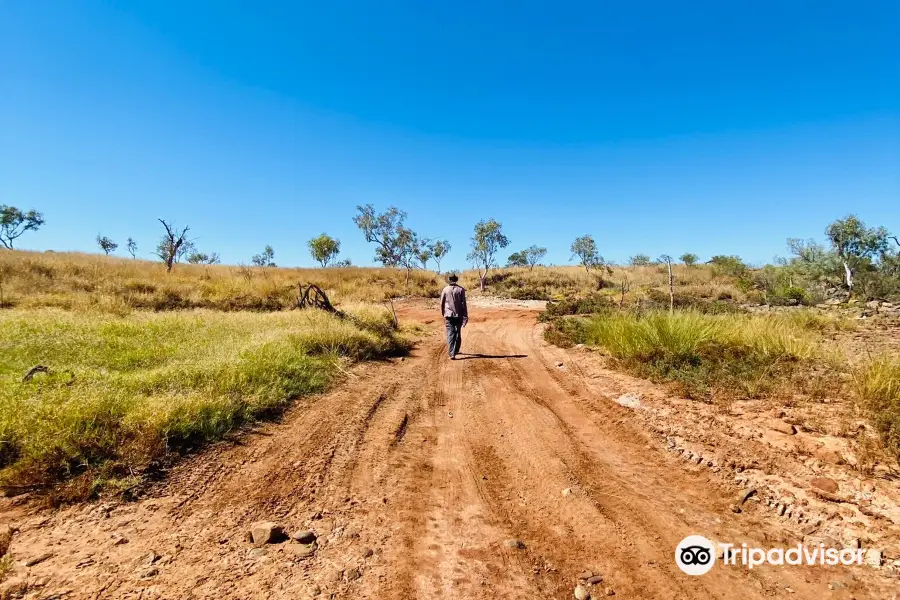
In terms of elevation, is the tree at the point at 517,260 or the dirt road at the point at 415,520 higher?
the tree at the point at 517,260

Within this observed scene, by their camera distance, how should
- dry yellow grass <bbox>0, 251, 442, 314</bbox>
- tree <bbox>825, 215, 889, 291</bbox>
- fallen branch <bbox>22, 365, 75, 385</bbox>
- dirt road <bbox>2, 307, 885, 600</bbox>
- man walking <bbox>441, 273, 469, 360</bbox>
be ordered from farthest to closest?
tree <bbox>825, 215, 889, 291</bbox>
dry yellow grass <bbox>0, 251, 442, 314</bbox>
man walking <bbox>441, 273, 469, 360</bbox>
fallen branch <bbox>22, 365, 75, 385</bbox>
dirt road <bbox>2, 307, 885, 600</bbox>

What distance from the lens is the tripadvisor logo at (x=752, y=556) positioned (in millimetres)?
2398

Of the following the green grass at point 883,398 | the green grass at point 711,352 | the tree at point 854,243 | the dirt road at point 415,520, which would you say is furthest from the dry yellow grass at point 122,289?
the tree at point 854,243

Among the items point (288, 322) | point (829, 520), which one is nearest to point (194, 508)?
point (829, 520)

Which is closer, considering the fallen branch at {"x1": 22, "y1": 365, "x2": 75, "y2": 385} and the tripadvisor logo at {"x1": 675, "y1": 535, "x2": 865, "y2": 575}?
the tripadvisor logo at {"x1": 675, "y1": 535, "x2": 865, "y2": 575}

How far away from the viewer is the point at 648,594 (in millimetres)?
2172

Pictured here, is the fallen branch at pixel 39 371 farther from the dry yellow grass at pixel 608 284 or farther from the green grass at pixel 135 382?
the dry yellow grass at pixel 608 284

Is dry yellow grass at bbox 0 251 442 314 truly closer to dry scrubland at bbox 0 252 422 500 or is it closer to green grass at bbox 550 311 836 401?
dry scrubland at bbox 0 252 422 500

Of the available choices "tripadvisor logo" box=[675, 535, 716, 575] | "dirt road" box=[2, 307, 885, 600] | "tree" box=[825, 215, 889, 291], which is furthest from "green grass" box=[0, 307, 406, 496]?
"tree" box=[825, 215, 889, 291]

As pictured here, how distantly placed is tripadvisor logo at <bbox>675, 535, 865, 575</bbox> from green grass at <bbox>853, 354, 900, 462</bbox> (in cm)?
143

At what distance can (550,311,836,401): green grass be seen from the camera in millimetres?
5180

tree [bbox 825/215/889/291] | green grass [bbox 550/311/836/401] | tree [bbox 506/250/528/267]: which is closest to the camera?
green grass [bbox 550/311/836/401]

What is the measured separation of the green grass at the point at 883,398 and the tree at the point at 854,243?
73.4 ft

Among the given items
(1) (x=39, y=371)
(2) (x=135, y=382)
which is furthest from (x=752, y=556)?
(1) (x=39, y=371)
